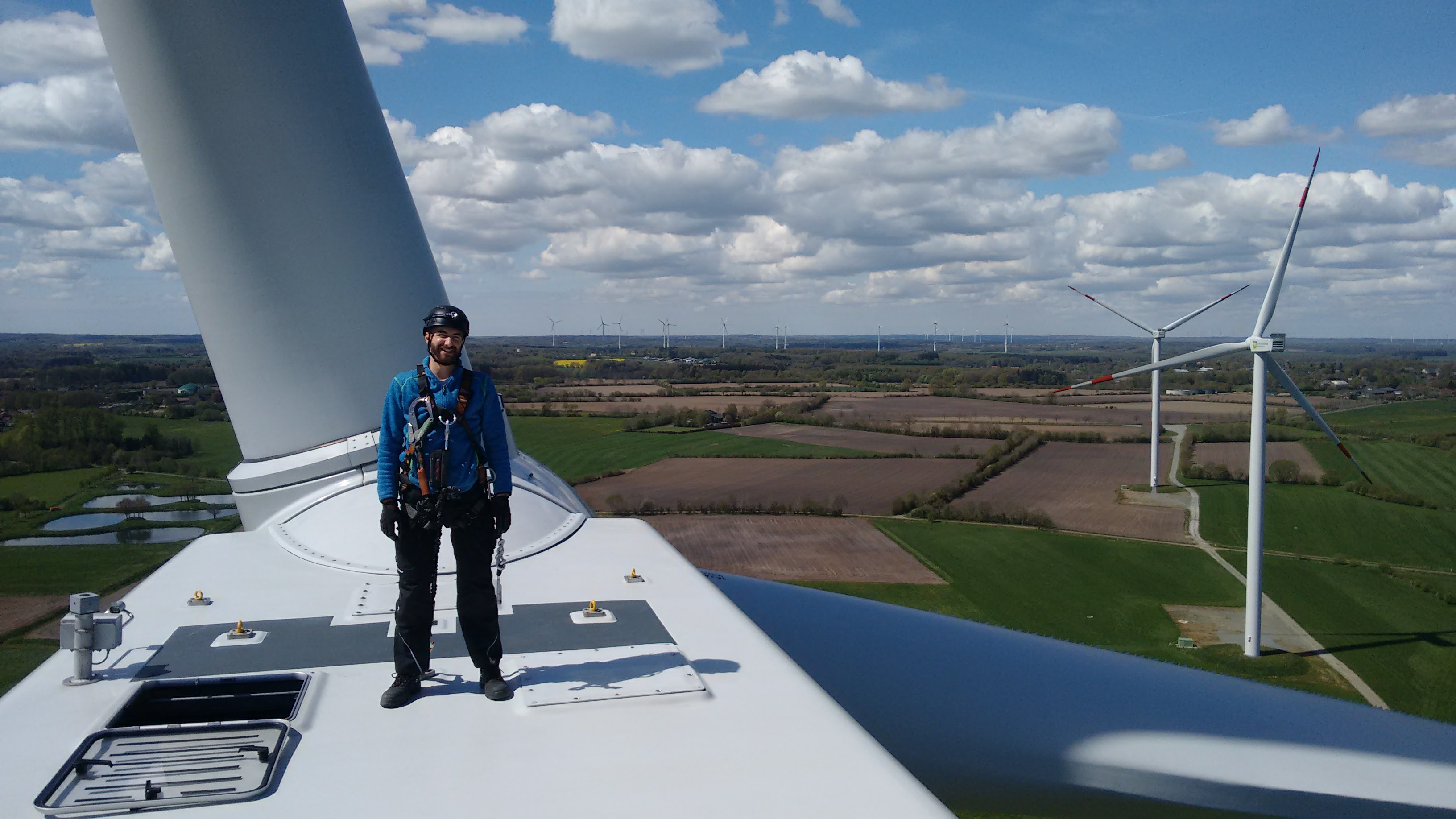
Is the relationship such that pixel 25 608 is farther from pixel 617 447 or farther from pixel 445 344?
pixel 617 447

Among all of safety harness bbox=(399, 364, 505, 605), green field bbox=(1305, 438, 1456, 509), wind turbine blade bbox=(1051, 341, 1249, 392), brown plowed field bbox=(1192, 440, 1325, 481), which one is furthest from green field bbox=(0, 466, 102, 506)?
brown plowed field bbox=(1192, 440, 1325, 481)

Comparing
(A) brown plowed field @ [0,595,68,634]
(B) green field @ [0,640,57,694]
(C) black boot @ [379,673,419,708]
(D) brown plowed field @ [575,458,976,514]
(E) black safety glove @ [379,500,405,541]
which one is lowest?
(D) brown plowed field @ [575,458,976,514]

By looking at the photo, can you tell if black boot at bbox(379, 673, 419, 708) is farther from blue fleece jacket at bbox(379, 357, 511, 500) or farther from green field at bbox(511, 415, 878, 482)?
green field at bbox(511, 415, 878, 482)

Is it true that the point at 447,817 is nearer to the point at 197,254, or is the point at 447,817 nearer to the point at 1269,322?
the point at 197,254

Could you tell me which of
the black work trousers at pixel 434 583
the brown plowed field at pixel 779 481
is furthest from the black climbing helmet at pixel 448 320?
the brown plowed field at pixel 779 481

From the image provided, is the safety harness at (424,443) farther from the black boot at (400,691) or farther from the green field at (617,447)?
the green field at (617,447)

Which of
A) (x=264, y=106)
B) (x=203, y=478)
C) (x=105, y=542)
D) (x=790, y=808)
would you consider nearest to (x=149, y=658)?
(x=790, y=808)
